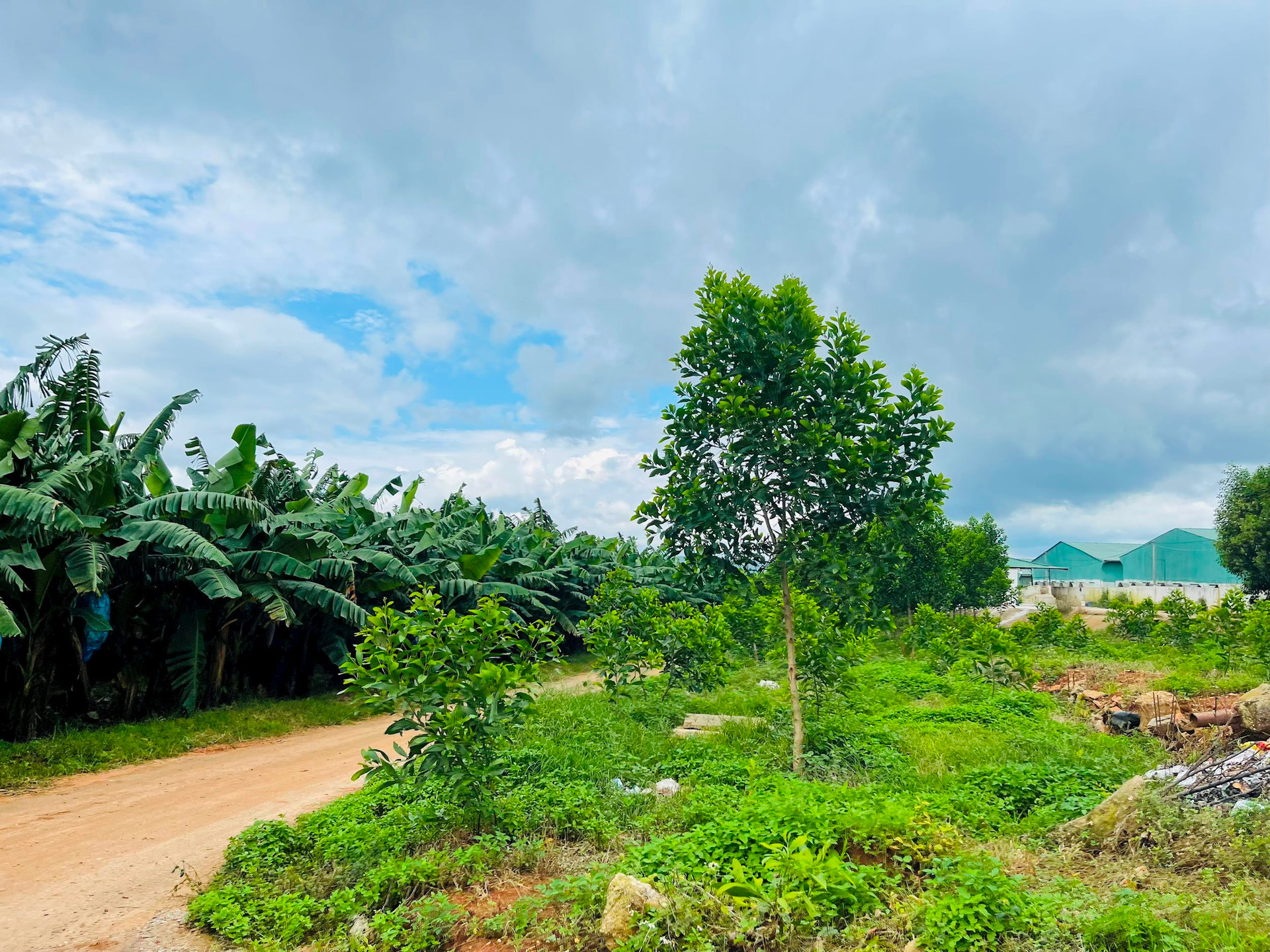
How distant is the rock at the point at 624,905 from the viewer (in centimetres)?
405

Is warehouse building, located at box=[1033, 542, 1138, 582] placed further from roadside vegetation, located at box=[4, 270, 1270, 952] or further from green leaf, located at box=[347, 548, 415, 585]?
green leaf, located at box=[347, 548, 415, 585]

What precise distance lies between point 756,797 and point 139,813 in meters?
6.67

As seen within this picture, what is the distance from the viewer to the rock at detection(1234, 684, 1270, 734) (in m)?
7.82

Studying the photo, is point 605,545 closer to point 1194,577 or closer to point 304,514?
point 304,514

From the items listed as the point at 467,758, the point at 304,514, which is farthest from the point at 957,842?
the point at 304,514

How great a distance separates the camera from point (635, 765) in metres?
7.88

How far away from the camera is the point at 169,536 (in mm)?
10320

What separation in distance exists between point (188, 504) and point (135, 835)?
500 centimetres

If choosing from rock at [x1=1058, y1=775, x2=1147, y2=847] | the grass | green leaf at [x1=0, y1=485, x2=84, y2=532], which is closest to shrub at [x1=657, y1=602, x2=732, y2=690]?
the grass

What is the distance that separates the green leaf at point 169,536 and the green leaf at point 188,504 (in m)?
0.24

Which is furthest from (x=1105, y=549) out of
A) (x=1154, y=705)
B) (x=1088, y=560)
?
(x=1154, y=705)

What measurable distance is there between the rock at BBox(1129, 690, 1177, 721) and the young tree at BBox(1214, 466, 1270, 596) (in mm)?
26761

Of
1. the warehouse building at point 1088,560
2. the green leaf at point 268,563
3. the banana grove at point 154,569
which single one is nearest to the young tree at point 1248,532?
the warehouse building at point 1088,560

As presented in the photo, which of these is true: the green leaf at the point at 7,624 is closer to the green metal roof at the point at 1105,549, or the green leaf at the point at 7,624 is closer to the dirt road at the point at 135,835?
the dirt road at the point at 135,835
